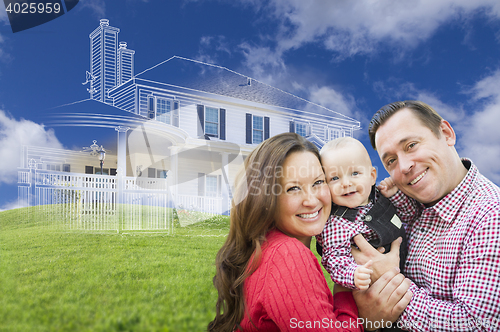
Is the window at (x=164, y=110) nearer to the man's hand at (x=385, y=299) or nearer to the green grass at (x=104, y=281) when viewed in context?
the green grass at (x=104, y=281)

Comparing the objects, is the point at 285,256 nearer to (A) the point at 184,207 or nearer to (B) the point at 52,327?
(B) the point at 52,327

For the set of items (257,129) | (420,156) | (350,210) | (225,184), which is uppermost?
(257,129)

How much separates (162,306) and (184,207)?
5509 millimetres

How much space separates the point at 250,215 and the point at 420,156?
1.16 metres

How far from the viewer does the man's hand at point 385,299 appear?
79.5 inches

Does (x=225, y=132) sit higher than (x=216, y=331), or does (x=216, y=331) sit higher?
(x=225, y=132)

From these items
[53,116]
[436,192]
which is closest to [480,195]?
[436,192]

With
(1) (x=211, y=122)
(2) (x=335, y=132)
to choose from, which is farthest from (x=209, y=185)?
(2) (x=335, y=132)

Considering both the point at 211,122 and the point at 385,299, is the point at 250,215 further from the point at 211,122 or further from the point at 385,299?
the point at 211,122

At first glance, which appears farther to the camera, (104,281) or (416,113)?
(104,281)

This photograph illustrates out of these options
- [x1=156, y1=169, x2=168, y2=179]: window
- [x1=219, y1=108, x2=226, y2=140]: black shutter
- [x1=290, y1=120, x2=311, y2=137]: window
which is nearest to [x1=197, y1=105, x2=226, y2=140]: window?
[x1=219, y1=108, x2=226, y2=140]: black shutter

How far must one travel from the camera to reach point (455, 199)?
209 cm

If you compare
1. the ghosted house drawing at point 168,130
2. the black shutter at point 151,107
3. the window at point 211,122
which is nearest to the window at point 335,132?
the ghosted house drawing at point 168,130

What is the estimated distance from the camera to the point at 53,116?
926cm
